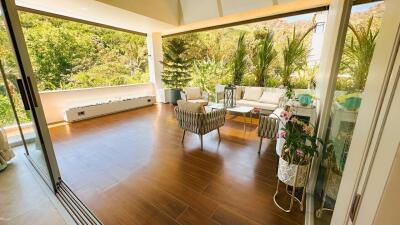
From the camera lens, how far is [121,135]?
371 cm

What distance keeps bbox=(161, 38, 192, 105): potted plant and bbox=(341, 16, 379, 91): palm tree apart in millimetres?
5299

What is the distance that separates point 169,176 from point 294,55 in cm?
421

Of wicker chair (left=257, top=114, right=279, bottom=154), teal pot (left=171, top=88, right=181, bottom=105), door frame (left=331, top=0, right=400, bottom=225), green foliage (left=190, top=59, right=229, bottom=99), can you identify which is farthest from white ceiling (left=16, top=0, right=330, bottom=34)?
door frame (left=331, top=0, right=400, bottom=225)

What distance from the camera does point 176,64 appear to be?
20.8 ft

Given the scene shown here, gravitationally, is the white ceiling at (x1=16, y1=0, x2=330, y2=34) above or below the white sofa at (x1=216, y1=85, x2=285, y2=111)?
above

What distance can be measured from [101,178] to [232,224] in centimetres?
172

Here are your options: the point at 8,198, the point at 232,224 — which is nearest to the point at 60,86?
the point at 8,198

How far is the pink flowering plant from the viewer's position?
163 centimetres

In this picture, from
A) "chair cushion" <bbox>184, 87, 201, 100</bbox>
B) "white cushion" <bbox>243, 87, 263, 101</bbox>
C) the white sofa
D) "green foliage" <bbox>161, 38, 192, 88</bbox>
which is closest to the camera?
the white sofa

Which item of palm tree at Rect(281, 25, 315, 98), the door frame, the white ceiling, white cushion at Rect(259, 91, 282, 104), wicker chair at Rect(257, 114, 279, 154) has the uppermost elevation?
the white ceiling

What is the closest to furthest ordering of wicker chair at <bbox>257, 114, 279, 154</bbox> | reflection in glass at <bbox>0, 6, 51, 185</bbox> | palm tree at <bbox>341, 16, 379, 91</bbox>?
palm tree at <bbox>341, 16, 379, 91</bbox> < reflection in glass at <bbox>0, 6, 51, 185</bbox> < wicker chair at <bbox>257, 114, 279, 154</bbox>

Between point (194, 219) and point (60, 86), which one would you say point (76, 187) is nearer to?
point (194, 219)

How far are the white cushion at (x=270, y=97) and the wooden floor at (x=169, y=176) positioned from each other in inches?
47.5

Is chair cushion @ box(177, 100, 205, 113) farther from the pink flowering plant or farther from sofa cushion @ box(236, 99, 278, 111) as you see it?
sofa cushion @ box(236, 99, 278, 111)
